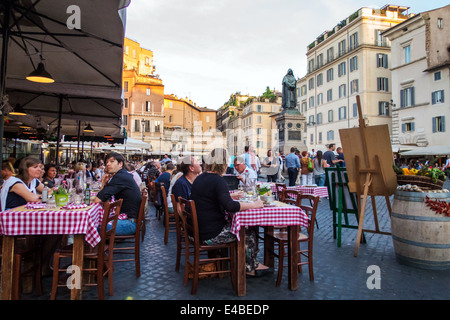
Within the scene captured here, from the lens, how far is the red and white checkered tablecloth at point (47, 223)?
10.3 feet

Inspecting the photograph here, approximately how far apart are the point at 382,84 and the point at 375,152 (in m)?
38.2

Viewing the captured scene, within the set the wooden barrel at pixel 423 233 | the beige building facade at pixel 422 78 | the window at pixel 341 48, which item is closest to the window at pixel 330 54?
the window at pixel 341 48

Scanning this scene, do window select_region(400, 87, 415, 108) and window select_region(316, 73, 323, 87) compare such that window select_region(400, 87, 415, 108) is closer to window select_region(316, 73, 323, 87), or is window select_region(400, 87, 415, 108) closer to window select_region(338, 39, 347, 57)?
window select_region(338, 39, 347, 57)

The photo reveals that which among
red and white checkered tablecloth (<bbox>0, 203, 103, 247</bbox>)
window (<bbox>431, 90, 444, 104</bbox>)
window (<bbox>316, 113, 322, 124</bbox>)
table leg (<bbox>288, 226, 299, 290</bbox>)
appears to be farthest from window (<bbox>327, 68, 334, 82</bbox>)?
red and white checkered tablecloth (<bbox>0, 203, 103, 247</bbox>)

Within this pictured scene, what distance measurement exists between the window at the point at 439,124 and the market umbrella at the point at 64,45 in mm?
29105

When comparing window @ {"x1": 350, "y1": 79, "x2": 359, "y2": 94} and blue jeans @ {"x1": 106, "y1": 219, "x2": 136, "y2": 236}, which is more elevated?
window @ {"x1": 350, "y1": 79, "x2": 359, "y2": 94}

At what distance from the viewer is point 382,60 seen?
3884 cm

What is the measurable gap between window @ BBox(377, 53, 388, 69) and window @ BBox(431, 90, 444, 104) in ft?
37.1

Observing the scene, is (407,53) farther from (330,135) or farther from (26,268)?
(26,268)

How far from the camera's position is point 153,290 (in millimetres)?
3715

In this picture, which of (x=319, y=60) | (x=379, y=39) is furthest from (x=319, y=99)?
Result: (x=379, y=39)

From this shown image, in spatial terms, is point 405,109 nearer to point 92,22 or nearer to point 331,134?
point 331,134

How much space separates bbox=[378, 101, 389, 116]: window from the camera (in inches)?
1521

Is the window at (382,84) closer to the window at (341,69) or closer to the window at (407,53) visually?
the window at (341,69)
